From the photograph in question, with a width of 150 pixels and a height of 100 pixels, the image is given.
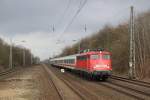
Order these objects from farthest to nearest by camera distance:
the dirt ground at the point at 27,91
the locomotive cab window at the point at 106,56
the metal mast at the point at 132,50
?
the metal mast at the point at 132,50 < the locomotive cab window at the point at 106,56 < the dirt ground at the point at 27,91

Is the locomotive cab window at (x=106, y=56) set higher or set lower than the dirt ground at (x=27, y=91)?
higher

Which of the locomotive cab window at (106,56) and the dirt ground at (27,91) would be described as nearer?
the dirt ground at (27,91)

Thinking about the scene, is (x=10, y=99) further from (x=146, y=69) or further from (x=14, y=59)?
(x=14, y=59)

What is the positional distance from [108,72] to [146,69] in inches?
236

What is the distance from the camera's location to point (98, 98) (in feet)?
52.1

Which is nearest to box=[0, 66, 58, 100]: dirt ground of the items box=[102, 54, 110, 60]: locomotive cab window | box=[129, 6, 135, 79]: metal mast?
box=[102, 54, 110, 60]: locomotive cab window

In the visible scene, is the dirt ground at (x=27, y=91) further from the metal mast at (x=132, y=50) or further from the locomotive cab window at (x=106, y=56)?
the metal mast at (x=132, y=50)

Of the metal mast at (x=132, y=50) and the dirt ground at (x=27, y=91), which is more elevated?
the metal mast at (x=132, y=50)

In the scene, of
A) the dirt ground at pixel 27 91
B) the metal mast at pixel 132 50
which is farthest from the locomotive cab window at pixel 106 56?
the dirt ground at pixel 27 91

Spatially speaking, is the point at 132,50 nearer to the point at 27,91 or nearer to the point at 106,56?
the point at 106,56

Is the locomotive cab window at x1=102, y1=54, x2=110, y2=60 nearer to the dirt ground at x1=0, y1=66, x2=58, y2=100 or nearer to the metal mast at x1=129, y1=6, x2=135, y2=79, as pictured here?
the metal mast at x1=129, y1=6, x2=135, y2=79

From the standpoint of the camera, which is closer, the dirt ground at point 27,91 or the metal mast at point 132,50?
the dirt ground at point 27,91

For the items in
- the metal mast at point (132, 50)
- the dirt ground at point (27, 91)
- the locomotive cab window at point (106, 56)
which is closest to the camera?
the dirt ground at point (27, 91)

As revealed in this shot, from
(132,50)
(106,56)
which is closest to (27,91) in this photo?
(106,56)
